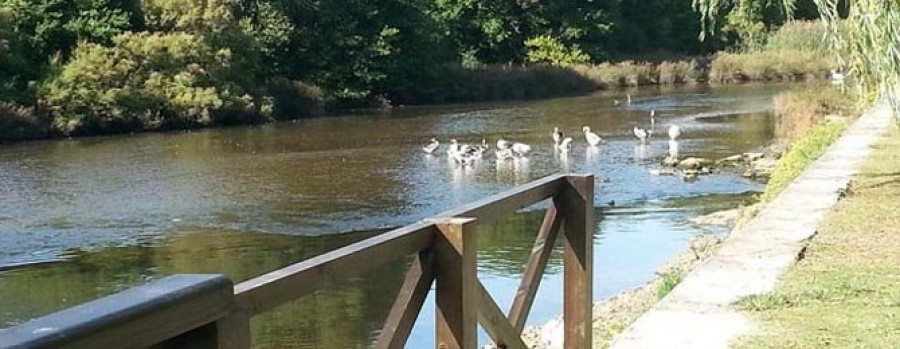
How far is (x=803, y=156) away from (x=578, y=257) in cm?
1337

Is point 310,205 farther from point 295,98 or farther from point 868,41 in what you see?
point 295,98

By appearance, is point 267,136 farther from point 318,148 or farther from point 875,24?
point 875,24

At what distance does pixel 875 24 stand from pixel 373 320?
5.46 metres

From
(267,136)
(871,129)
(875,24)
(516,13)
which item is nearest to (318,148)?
(267,136)

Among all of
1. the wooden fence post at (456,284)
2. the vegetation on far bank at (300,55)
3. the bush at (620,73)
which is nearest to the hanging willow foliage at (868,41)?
the wooden fence post at (456,284)

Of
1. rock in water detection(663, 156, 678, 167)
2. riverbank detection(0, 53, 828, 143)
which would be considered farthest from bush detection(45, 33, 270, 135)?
rock in water detection(663, 156, 678, 167)

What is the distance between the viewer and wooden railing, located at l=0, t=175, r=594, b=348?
2406mm

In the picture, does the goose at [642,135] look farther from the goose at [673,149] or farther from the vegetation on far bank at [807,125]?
the vegetation on far bank at [807,125]

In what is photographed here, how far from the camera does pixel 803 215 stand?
10.9 meters

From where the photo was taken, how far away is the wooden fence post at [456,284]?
14.0 feet

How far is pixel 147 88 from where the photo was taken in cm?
3931

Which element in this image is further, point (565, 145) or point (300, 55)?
point (300, 55)

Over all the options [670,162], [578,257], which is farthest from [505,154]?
[578,257]

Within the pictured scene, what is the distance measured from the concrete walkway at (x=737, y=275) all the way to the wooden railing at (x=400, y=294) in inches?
38.7
